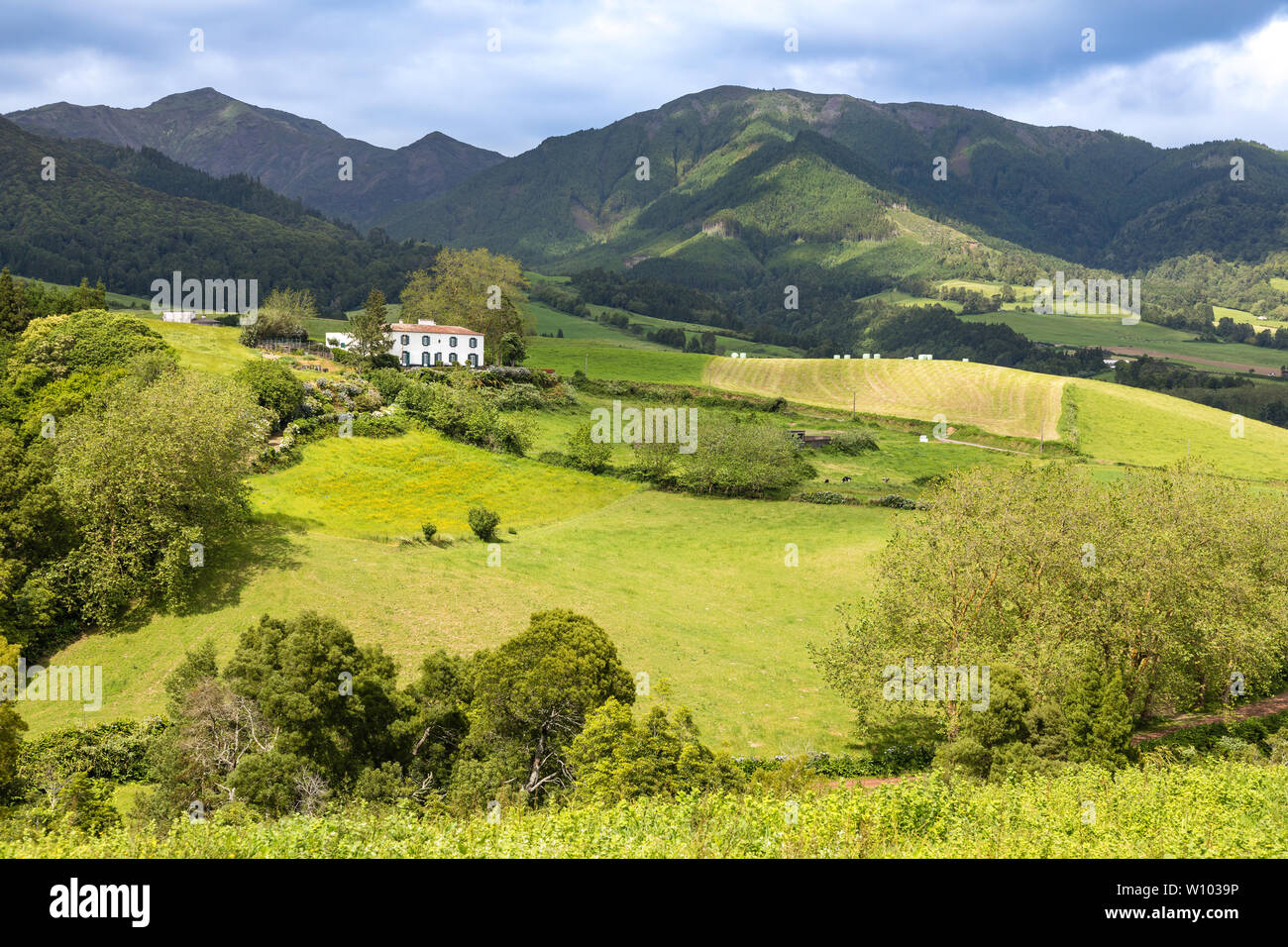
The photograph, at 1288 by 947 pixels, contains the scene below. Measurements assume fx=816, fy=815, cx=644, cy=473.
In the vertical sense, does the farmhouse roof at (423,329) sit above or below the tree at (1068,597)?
above

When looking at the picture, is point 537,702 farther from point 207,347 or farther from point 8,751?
point 207,347

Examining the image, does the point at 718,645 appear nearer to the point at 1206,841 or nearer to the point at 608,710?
the point at 608,710

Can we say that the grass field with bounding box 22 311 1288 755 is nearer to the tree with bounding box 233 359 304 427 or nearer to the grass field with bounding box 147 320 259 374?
the grass field with bounding box 147 320 259 374

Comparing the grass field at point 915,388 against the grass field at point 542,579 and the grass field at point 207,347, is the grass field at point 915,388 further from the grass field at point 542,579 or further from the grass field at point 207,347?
the grass field at point 207,347

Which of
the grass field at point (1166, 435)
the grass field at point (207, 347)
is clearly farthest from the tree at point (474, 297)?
the grass field at point (1166, 435)

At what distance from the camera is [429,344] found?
12738 centimetres

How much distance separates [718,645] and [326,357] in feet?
283

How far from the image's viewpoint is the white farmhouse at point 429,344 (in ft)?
415

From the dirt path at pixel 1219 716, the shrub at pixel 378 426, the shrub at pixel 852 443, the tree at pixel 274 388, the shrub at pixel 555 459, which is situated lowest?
the dirt path at pixel 1219 716

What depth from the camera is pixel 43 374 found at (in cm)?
7469

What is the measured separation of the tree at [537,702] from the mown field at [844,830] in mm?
7318

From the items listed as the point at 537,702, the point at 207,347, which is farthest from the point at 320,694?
the point at 207,347

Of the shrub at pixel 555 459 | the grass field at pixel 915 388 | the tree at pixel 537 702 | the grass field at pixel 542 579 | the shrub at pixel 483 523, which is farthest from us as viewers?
the grass field at pixel 915 388
